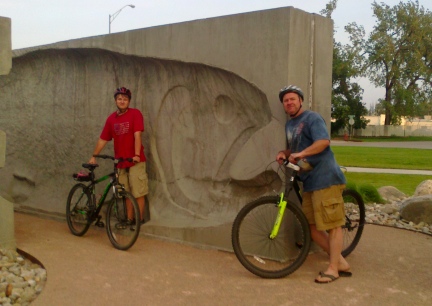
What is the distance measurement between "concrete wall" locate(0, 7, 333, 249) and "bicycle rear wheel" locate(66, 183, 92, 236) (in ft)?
2.51

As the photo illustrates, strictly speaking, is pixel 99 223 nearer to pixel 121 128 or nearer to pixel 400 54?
pixel 121 128

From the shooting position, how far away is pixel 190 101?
645cm

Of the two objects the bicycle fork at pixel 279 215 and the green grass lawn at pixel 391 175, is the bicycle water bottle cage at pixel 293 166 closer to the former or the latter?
the bicycle fork at pixel 279 215

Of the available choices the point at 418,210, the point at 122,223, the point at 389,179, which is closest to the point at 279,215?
the point at 122,223

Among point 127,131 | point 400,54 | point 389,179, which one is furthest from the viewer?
point 400,54

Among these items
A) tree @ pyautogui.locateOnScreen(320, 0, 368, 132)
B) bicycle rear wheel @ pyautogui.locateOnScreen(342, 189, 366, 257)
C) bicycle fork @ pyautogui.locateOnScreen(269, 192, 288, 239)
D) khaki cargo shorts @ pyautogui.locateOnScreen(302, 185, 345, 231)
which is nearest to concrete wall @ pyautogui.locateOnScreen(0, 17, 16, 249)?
bicycle fork @ pyautogui.locateOnScreen(269, 192, 288, 239)

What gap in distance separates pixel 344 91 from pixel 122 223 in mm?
46113

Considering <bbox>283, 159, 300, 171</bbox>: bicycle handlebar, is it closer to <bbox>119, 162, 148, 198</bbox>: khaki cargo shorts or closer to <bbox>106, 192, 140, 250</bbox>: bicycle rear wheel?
<bbox>106, 192, 140, 250</bbox>: bicycle rear wheel

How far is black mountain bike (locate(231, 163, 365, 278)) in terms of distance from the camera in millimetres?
5012

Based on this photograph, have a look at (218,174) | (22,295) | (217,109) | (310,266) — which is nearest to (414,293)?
(310,266)

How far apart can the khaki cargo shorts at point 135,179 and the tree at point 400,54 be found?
44538 mm

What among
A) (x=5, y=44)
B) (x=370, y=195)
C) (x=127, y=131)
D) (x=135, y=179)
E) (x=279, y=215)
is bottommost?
(x=370, y=195)

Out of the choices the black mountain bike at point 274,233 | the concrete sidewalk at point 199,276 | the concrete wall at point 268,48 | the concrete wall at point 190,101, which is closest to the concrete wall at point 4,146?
the concrete sidewalk at point 199,276

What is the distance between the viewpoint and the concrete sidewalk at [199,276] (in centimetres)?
446
